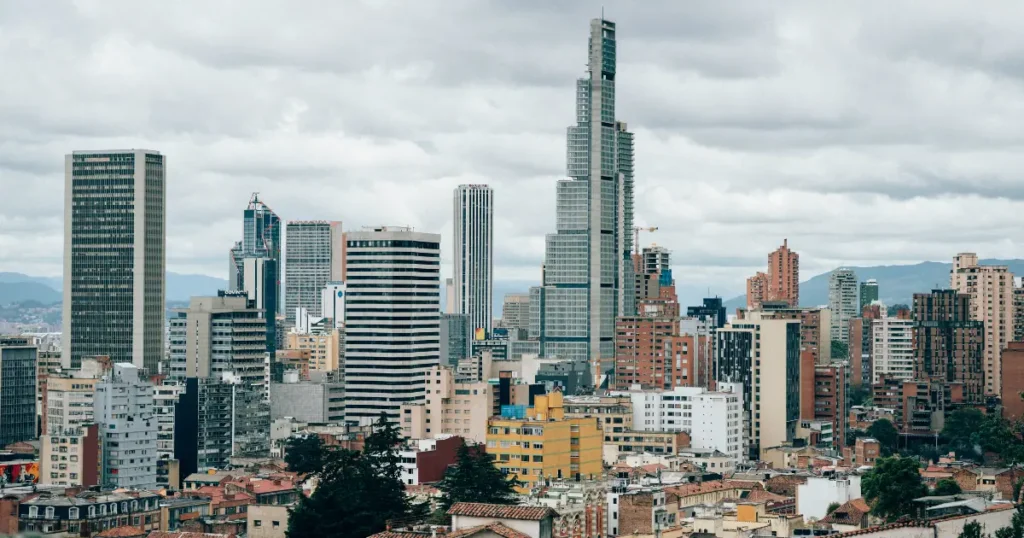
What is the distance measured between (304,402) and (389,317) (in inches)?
473

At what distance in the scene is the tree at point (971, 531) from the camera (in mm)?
46125

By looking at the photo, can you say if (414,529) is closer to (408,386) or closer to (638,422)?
(638,422)

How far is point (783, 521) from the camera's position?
76000 mm

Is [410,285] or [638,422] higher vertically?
[410,285]

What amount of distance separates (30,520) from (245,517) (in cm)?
1213

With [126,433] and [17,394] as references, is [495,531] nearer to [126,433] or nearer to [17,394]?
[126,433]

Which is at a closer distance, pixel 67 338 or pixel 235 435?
pixel 235 435

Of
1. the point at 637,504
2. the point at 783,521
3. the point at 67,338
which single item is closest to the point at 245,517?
the point at 637,504

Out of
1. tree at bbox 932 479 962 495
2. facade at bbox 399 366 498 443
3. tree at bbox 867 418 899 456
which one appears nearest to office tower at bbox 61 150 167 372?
facade at bbox 399 366 498 443

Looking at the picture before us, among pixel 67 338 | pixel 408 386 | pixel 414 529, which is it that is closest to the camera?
pixel 414 529

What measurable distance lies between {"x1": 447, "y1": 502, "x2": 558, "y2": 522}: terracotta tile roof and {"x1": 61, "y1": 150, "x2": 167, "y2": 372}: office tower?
487ft

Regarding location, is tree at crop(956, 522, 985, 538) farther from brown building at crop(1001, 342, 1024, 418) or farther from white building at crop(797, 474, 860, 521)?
brown building at crop(1001, 342, 1024, 418)

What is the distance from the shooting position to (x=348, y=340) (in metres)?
175

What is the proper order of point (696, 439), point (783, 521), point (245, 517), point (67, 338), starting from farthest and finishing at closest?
point (67, 338) → point (696, 439) → point (245, 517) → point (783, 521)
